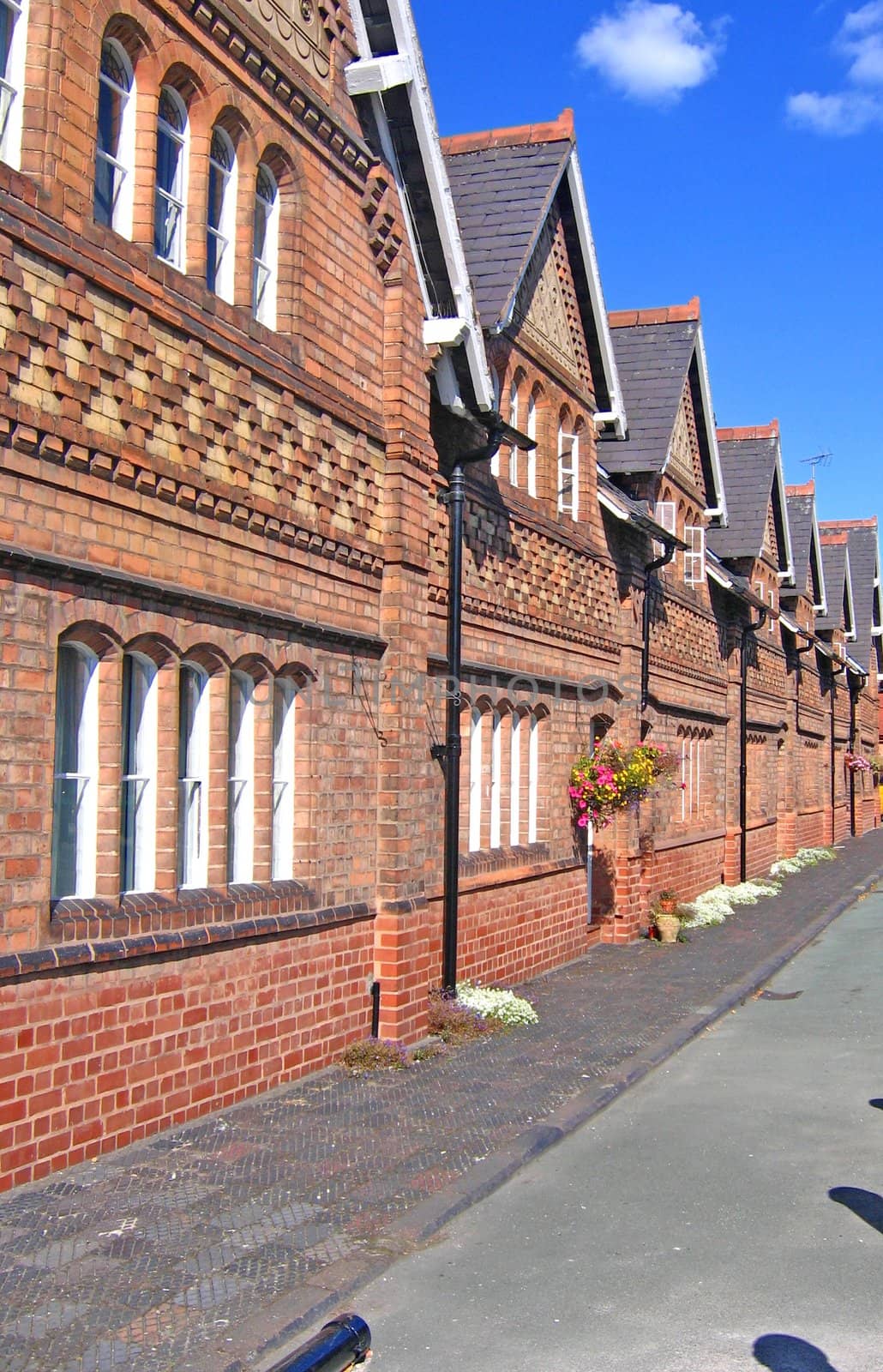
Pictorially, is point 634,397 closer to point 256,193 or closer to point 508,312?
point 508,312

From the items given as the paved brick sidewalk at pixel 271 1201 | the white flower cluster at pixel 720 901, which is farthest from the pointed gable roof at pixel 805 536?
the paved brick sidewalk at pixel 271 1201

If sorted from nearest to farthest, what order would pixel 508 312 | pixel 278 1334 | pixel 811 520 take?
1. pixel 278 1334
2. pixel 508 312
3. pixel 811 520

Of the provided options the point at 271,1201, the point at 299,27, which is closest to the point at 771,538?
the point at 299,27

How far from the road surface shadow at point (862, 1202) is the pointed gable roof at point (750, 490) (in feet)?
62.4

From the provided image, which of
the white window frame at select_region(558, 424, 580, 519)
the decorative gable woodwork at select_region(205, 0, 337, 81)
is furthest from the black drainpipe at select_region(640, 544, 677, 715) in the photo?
the decorative gable woodwork at select_region(205, 0, 337, 81)

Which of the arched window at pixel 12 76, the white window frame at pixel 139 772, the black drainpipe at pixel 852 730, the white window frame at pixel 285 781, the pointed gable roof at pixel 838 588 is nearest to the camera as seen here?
the arched window at pixel 12 76

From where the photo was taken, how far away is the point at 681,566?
68.0 feet

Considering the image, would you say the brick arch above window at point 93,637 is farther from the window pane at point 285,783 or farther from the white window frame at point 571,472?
the white window frame at point 571,472

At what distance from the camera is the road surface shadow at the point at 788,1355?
16.0ft

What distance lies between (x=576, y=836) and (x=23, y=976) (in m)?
9.49

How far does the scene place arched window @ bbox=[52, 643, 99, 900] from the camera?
694 centimetres

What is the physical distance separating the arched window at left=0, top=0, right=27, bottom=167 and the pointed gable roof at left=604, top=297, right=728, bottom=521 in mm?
11990

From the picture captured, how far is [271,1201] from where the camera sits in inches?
257

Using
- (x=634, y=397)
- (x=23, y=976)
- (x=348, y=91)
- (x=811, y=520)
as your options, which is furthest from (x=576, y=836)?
(x=811, y=520)
